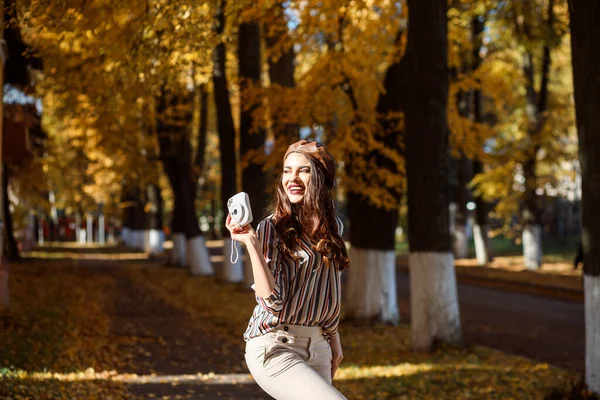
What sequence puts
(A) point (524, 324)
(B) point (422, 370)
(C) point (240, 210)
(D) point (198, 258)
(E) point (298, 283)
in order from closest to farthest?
(C) point (240, 210)
(E) point (298, 283)
(B) point (422, 370)
(A) point (524, 324)
(D) point (198, 258)

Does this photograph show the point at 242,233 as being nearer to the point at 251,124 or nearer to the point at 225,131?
the point at 251,124

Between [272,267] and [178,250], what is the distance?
29375 mm

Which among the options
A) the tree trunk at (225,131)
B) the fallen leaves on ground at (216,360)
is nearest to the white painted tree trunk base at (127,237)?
the tree trunk at (225,131)

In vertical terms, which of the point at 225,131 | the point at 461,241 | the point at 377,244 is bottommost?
the point at 461,241

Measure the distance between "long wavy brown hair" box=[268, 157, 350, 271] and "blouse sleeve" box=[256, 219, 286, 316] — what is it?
4 cm

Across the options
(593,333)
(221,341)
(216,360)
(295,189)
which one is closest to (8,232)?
(221,341)

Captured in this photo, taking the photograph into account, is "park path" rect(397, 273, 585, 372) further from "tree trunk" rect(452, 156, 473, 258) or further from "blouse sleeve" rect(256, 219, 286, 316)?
"tree trunk" rect(452, 156, 473, 258)

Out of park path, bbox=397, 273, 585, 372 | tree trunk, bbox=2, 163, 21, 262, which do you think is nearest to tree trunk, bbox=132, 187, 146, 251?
tree trunk, bbox=2, 163, 21, 262

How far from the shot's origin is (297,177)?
153 inches

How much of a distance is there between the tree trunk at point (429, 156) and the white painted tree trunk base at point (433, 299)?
0.04ft

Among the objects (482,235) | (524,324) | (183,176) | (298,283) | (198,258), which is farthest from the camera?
(482,235)

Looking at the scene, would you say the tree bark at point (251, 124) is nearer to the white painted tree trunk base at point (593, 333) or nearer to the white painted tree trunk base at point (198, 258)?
the white painted tree trunk base at point (198, 258)

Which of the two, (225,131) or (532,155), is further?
(532,155)

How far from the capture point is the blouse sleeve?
370 centimetres
